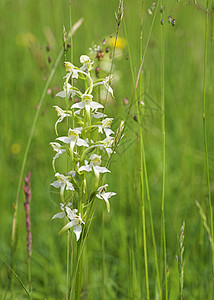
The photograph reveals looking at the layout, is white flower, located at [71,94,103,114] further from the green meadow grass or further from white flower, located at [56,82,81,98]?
the green meadow grass

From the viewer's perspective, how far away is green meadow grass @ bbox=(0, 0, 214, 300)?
1.96 metres

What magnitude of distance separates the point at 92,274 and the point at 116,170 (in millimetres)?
961

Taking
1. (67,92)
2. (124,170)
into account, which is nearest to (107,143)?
(67,92)

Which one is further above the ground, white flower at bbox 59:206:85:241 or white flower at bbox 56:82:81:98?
white flower at bbox 56:82:81:98

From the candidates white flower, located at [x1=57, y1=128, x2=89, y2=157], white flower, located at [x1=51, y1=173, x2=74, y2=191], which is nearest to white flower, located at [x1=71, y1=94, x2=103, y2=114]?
white flower, located at [x1=57, y1=128, x2=89, y2=157]

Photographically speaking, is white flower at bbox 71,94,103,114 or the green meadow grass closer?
white flower at bbox 71,94,103,114

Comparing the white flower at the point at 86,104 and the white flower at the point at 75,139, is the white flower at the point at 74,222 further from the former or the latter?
the white flower at the point at 86,104

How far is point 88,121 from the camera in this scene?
123 cm

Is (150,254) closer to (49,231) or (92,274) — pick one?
(92,274)

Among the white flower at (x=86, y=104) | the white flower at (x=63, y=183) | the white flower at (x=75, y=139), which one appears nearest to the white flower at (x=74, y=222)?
the white flower at (x=63, y=183)

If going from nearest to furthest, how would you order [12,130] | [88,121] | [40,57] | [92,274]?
1. [88,121]
2. [92,274]
3. [40,57]
4. [12,130]

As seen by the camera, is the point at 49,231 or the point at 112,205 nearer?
the point at 49,231

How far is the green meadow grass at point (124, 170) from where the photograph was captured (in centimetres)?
196

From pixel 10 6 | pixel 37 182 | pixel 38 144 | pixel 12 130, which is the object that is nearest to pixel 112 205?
pixel 37 182
